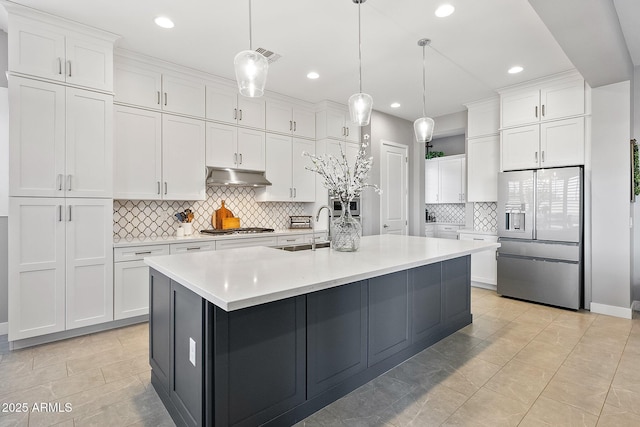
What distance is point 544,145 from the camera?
14.0 feet

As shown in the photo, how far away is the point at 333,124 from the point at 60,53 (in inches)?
134

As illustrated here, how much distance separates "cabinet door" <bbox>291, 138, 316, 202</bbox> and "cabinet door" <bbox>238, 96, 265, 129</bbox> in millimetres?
639

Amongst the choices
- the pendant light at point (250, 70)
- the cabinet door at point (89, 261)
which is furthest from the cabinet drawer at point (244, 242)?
the pendant light at point (250, 70)

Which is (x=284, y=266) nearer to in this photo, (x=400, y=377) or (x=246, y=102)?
(x=400, y=377)

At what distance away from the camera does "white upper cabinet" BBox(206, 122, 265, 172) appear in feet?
13.7

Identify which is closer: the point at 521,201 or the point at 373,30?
the point at 373,30

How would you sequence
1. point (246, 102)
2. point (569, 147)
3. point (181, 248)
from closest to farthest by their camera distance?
point (181, 248) → point (569, 147) → point (246, 102)

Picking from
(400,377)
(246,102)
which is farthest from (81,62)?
(400,377)

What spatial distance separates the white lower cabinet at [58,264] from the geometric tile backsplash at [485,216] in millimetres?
5133

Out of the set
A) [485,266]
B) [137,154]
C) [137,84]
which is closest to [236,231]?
[137,154]

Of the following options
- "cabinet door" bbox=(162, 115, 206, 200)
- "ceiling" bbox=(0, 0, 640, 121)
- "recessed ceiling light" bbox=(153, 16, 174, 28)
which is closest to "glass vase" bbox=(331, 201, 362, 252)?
"ceiling" bbox=(0, 0, 640, 121)

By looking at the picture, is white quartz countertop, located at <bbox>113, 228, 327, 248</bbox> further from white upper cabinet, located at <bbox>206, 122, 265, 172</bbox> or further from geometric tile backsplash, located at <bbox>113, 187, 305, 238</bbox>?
white upper cabinet, located at <bbox>206, 122, 265, 172</bbox>

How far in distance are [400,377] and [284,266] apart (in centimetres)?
125

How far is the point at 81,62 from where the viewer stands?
10.1ft
